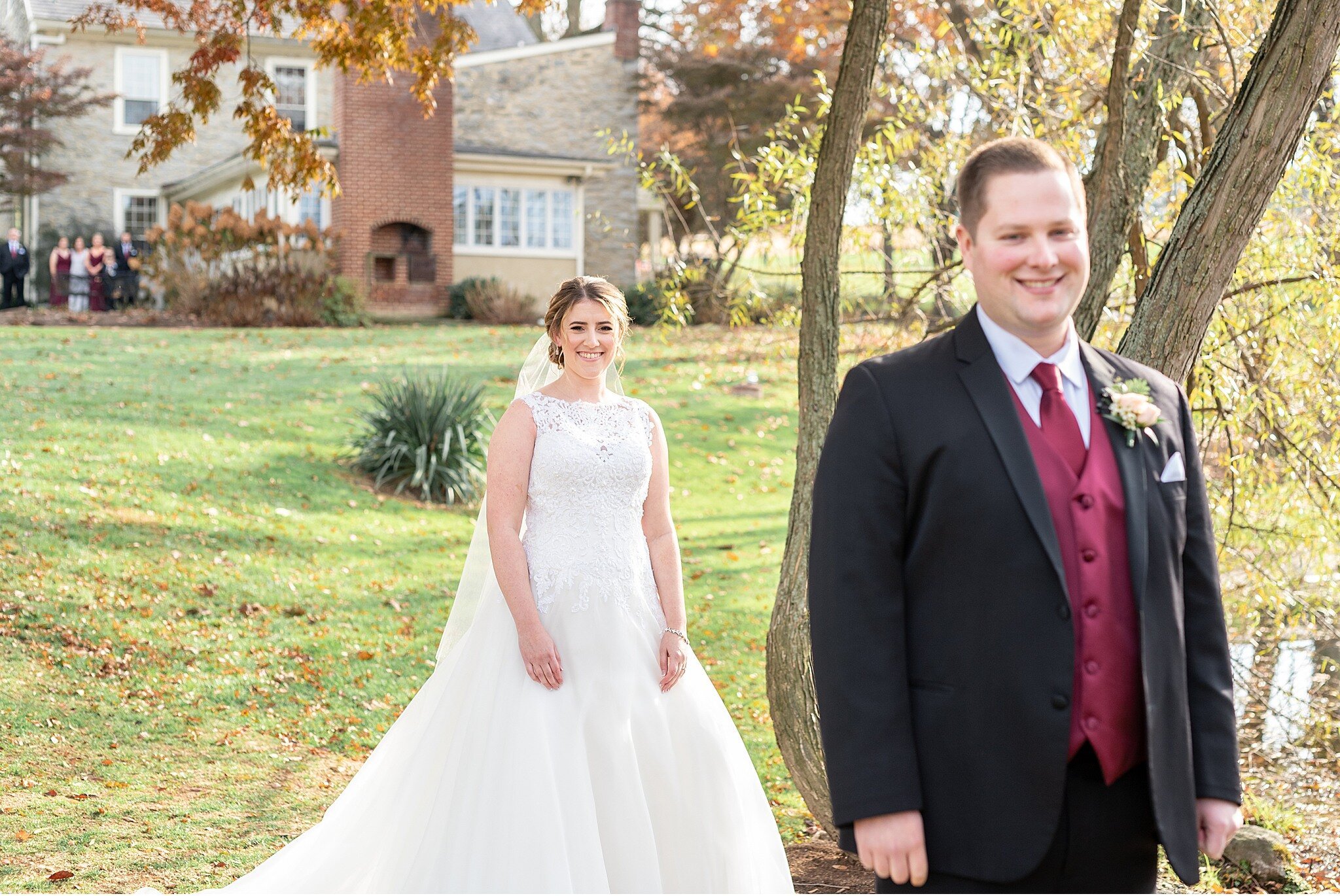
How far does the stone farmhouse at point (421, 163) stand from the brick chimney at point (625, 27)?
0.04m

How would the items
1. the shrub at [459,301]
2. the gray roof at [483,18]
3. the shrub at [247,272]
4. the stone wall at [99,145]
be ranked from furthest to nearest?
the stone wall at [99,145] < the gray roof at [483,18] < the shrub at [459,301] < the shrub at [247,272]

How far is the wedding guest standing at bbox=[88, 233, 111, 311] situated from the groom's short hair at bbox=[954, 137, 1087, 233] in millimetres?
27735

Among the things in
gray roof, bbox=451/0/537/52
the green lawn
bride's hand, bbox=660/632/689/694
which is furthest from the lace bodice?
gray roof, bbox=451/0/537/52

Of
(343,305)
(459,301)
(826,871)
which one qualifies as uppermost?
(459,301)

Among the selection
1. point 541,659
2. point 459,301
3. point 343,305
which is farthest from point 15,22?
point 541,659

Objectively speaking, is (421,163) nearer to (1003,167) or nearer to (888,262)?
(888,262)

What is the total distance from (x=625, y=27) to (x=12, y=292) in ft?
51.1

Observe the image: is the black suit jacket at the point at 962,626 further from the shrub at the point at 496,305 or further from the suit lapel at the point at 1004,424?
the shrub at the point at 496,305

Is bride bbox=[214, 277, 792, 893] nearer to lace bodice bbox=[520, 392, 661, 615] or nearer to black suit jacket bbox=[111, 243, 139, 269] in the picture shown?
lace bodice bbox=[520, 392, 661, 615]

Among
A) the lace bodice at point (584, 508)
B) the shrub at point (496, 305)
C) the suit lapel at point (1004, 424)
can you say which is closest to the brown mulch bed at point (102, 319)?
the shrub at point (496, 305)

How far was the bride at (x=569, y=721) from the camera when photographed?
4.26m

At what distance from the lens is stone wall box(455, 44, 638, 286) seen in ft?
103

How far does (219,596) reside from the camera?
9.61 meters

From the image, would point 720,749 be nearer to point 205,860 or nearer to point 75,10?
point 205,860
